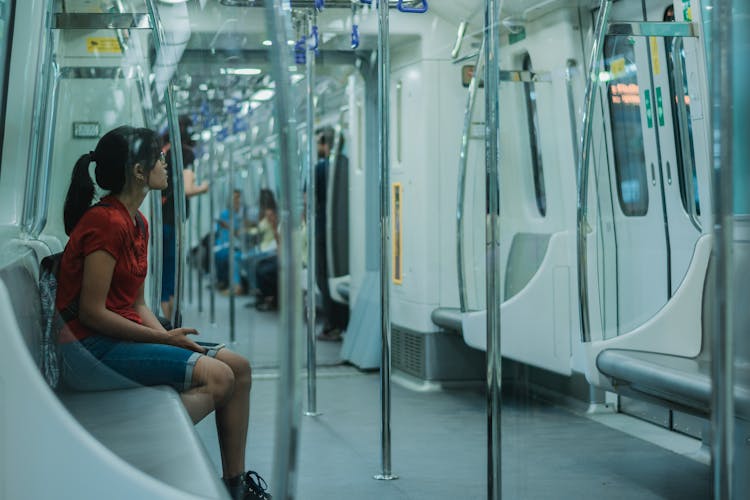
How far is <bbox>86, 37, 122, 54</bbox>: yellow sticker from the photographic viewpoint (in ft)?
9.68

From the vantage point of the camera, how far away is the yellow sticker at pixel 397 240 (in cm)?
666

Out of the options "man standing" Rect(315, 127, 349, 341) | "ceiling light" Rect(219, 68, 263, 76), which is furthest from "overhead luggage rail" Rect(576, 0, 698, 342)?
"man standing" Rect(315, 127, 349, 341)

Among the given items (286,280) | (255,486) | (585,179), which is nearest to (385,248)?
(585,179)

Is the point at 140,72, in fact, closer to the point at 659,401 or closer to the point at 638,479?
the point at 659,401

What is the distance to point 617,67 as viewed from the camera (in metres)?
4.83

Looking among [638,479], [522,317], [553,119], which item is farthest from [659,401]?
[553,119]

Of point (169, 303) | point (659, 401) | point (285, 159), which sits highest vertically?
point (285, 159)

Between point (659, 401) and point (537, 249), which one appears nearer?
point (659, 401)

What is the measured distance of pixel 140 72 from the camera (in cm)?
311

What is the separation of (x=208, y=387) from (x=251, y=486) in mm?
295

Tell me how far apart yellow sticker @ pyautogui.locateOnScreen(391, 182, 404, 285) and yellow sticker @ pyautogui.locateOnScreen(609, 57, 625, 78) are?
2132 mm

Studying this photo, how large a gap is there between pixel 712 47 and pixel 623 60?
2.62 m

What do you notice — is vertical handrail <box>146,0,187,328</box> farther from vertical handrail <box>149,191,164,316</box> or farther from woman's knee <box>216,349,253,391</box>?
woman's knee <box>216,349,253,391</box>

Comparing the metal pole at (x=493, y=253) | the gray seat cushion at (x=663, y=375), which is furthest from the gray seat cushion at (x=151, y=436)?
the gray seat cushion at (x=663, y=375)
